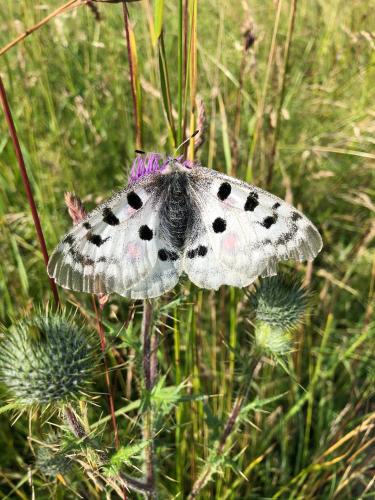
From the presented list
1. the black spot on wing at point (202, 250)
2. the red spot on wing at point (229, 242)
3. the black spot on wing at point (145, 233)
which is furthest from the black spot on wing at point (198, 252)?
the black spot on wing at point (145, 233)

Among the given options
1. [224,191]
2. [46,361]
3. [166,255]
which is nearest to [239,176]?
[224,191]

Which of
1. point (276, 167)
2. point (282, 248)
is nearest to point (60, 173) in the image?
point (276, 167)

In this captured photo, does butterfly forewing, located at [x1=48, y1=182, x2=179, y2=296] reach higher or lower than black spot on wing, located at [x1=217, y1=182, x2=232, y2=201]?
lower

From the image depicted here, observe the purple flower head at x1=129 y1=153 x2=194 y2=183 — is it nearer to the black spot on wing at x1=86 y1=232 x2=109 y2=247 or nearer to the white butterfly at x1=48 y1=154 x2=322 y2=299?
the white butterfly at x1=48 y1=154 x2=322 y2=299

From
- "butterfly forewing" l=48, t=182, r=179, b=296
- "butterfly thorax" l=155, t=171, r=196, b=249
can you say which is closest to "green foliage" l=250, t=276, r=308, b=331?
"butterfly thorax" l=155, t=171, r=196, b=249

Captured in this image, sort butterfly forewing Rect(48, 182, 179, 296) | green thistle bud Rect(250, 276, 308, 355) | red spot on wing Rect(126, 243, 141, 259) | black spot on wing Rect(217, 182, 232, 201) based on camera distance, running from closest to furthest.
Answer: butterfly forewing Rect(48, 182, 179, 296) < red spot on wing Rect(126, 243, 141, 259) < black spot on wing Rect(217, 182, 232, 201) < green thistle bud Rect(250, 276, 308, 355)

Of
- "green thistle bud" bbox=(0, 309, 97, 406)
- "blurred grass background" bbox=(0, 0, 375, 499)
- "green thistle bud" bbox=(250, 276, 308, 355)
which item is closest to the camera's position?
"green thistle bud" bbox=(0, 309, 97, 406)

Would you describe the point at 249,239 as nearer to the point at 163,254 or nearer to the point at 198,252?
the point at 198,252
